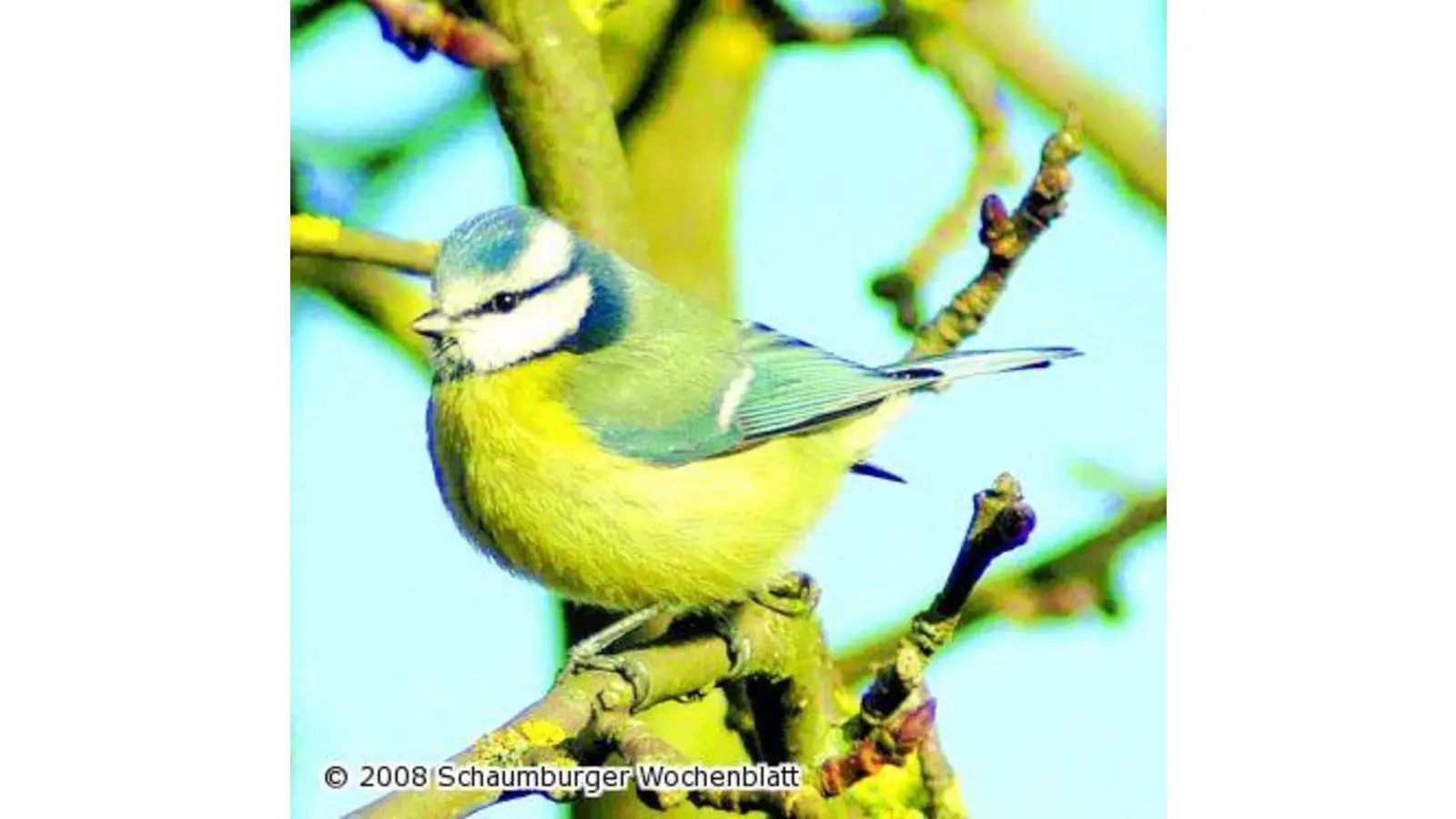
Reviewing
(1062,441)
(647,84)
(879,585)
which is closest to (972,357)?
(1062,441)

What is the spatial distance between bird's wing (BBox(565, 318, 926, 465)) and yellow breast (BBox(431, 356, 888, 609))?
0.06 ft

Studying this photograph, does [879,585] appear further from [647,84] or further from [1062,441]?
[647,84]

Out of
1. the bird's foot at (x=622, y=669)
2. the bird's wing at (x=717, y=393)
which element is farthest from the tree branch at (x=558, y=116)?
the bird's foot at (x=622, y=669)

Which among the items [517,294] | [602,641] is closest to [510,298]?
[517,294]

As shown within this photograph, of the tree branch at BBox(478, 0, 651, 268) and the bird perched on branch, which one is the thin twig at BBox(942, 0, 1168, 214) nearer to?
the bird perched on branch

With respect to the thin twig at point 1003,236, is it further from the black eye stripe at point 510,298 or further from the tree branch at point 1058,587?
the black eye stripe at point 510,298

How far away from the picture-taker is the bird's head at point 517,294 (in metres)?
1.91

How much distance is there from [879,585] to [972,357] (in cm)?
25

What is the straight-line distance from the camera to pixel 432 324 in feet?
6.25

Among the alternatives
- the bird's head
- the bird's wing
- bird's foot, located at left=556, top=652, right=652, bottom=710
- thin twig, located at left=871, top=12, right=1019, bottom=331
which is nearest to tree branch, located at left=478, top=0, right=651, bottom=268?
the bird's head

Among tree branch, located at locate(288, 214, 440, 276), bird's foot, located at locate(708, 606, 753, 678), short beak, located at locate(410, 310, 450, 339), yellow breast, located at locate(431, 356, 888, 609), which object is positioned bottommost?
bird's foot, located at locate(708, 606, 753, 678)

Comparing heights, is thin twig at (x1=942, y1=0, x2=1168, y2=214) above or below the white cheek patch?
above

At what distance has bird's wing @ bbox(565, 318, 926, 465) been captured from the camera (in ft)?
6.33

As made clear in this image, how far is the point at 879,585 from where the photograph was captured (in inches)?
79.1
